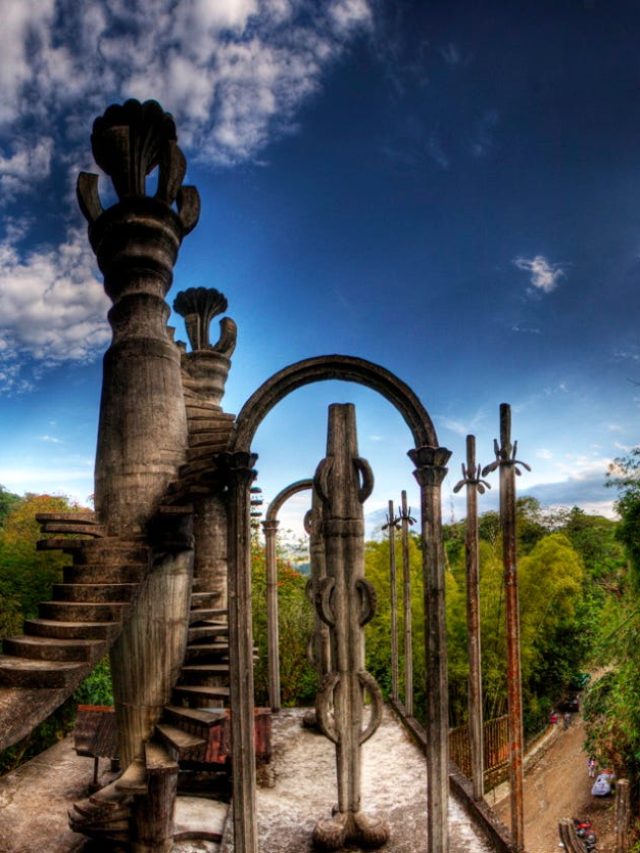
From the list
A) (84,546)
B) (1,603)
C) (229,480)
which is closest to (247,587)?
(229,480)

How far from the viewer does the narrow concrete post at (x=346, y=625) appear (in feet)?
17.3

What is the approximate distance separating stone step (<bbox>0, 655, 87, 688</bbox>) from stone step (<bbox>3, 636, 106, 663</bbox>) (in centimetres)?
6

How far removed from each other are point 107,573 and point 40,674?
0.89m

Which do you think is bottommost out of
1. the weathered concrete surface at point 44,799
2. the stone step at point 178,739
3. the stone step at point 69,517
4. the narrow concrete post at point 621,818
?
the narrow concrete post at point 621,818

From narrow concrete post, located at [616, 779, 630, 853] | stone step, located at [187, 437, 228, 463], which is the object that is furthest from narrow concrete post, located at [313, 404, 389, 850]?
narrow concrete post, located at [616, 779, 630, 853]

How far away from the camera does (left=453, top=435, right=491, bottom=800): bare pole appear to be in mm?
7301

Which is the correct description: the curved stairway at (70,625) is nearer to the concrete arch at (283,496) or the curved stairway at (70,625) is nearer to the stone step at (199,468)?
the stone step at (199,468)

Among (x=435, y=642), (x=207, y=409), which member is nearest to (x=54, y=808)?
(x=207, y=409)

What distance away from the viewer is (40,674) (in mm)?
3799

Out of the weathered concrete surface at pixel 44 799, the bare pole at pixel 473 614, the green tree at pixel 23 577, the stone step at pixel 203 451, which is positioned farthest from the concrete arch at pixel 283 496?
the stone step at pixel 203 451

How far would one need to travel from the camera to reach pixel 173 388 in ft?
16.7

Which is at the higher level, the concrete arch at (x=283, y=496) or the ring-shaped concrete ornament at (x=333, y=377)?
the ring-shaped concrete ornament at (x=333, y=377)

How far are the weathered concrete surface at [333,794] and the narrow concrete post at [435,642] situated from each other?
5.21 ft

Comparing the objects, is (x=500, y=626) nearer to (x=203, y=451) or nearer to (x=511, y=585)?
(x=511, y=585)
